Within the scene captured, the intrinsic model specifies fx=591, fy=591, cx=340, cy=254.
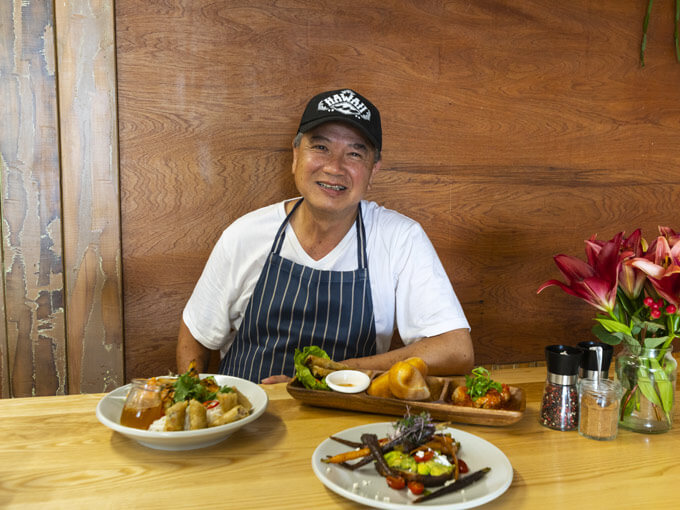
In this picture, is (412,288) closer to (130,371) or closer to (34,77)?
(130,371)

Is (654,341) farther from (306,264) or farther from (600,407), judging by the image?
(306,264)

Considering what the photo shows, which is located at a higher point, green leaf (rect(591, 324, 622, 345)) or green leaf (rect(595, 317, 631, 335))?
green leaf (rect(595, 317, 631, 335))

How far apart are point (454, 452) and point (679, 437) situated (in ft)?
1.92

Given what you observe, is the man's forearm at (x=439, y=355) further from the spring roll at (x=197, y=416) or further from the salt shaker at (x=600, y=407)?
the spring roll at (x=197, y=416)

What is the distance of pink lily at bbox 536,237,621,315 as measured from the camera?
1391 millimetres

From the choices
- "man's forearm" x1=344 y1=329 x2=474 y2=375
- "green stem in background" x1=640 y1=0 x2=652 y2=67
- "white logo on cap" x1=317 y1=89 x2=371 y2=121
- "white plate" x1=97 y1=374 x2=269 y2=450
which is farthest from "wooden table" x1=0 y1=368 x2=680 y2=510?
"green stem in background" x1=640 y1=0 x2=652 y2=67

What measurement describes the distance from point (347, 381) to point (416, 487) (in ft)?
1.53

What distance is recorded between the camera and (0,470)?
1.15 metres

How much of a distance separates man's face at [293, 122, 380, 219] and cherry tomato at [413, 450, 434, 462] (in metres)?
1.16

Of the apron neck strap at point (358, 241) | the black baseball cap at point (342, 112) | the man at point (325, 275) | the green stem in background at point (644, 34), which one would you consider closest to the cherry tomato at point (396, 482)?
the man at point (325, 275)

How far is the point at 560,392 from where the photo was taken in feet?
4.50

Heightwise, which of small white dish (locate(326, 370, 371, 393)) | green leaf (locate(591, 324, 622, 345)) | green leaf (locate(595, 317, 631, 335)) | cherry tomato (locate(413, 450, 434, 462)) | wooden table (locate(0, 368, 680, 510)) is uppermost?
green leaf (locate(595, 317, 631, 335))

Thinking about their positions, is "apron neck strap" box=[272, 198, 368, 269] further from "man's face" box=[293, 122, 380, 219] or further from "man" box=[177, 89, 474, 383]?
"man's face" box=[293, 122, 380, 219]

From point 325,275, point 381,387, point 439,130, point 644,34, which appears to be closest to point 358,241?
point 325,275
